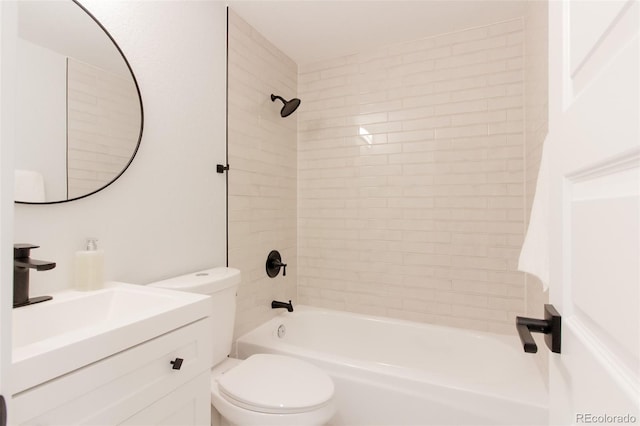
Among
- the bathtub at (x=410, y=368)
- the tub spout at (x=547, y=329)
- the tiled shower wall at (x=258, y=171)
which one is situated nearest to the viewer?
the tub spout at (x=547, y=329)

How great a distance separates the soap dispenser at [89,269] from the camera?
112cm

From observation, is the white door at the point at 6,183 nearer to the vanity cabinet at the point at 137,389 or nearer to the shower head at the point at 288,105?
the vanity cabinet at the point at 137,389

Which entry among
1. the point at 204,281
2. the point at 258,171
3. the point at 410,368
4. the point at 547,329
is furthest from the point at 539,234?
the point at 258,171

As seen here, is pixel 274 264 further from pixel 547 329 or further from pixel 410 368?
pixel 547 329

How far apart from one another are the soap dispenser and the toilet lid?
2.14ft

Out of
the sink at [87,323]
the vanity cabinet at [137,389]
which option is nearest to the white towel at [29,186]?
the sink at [87,323]

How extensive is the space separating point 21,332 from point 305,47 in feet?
7.41

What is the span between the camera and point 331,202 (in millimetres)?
2547

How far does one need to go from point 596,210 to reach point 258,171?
6.33ft

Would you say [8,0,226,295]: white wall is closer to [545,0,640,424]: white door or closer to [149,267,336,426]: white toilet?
[149,267,336,426]: white toilet

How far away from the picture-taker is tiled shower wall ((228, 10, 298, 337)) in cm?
197

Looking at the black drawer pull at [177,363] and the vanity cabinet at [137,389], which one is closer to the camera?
the vanity cabinet at [137,389]

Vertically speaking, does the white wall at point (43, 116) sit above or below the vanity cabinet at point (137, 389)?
above

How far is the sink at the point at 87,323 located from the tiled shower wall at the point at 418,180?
1.59 metres
